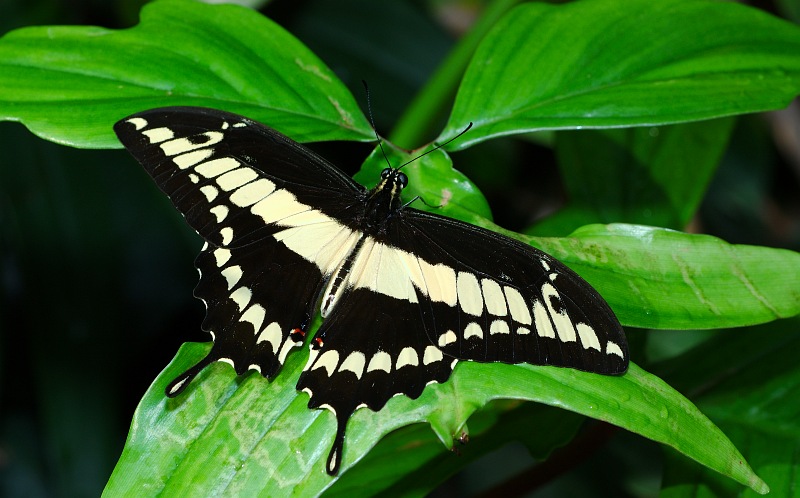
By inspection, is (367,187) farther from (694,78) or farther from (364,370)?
(694,78)

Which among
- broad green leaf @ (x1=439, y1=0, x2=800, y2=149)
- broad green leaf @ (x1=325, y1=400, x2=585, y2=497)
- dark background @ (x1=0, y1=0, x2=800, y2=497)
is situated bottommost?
dark background @ (x1=0, y1=0, x2=800, y2=497)

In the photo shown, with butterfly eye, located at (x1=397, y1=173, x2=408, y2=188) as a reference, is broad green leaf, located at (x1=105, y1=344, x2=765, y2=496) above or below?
below

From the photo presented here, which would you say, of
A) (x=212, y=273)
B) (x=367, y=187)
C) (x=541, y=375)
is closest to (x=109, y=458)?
(x=212, y=273)

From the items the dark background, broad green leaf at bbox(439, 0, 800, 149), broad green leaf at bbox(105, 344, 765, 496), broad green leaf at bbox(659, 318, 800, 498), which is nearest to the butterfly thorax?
broad green leaf at bbox(439, 0, 800, 149)

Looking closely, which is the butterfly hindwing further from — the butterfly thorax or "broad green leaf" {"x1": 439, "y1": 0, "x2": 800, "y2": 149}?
"broad green leaf" {"x1": 439, "y1": 0, "x2": 800, "y2": 149}

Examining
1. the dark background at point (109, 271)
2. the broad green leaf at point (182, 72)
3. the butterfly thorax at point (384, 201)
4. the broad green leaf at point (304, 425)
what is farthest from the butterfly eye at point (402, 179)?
the dark background at point (109, 271)
